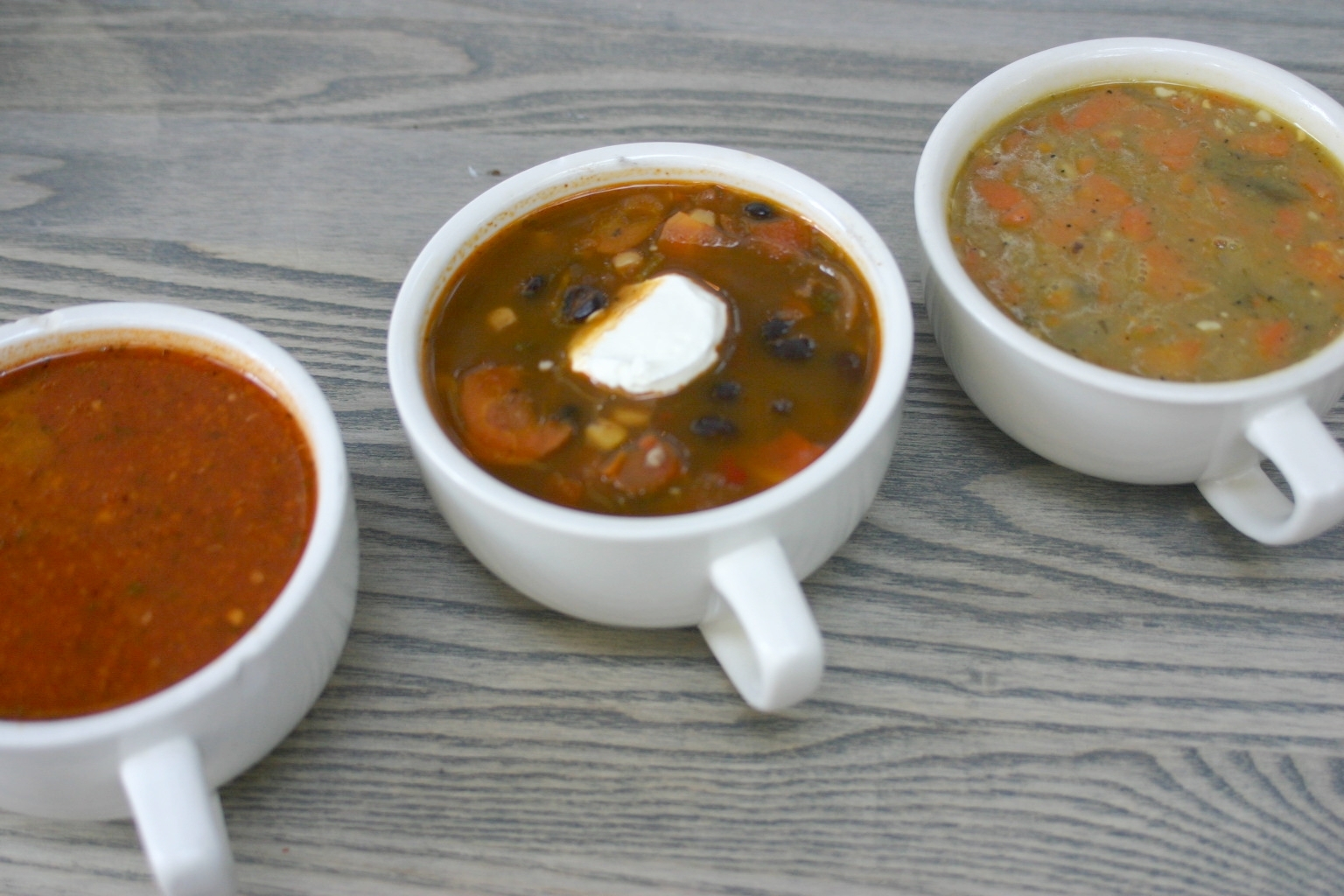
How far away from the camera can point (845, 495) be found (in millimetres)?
1803

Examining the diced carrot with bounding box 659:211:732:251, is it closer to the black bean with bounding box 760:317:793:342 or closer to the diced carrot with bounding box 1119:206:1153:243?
the black bean with bounding box 760:317:793:342

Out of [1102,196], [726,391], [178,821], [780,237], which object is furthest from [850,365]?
[178,821]

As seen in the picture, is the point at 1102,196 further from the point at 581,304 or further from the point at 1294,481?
the point at 581,304

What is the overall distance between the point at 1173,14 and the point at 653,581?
2.12 metres

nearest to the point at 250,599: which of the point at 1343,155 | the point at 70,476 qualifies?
the point at 70,476

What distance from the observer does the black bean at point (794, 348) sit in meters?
1.95

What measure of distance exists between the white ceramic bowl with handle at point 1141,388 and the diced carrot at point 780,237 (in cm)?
20

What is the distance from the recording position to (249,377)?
6.36ft

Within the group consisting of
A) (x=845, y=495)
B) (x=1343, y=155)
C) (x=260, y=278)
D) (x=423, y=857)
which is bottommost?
(x=423, y=857)

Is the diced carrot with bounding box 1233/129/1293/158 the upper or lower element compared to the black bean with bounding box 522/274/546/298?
upper

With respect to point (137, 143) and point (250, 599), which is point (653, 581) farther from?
point (137, 143)

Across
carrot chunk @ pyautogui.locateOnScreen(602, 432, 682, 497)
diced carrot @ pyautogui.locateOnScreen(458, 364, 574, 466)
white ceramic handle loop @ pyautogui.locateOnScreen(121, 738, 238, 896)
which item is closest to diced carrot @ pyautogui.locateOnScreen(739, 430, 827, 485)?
carrot chunk @ pyautogui.locateOnScreen(602, 432, 682, 497)

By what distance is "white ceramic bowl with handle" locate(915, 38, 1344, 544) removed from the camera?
1.84 metres

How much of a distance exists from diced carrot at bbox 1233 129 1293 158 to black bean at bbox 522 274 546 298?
51.3 inches
